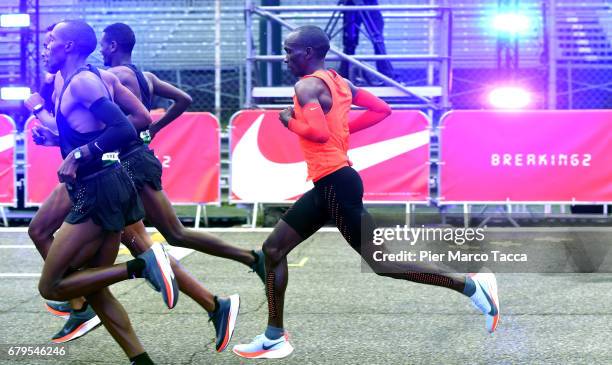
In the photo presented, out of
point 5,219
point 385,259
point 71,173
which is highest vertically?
point 71,173

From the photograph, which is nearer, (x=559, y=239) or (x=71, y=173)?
(x=71, y=173)

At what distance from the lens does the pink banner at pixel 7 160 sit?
12398mm

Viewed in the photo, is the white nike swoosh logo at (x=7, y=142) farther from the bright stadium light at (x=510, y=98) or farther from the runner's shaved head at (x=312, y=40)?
the runner's shaved head at (x=312, y=40)

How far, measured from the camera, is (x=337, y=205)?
5.52m

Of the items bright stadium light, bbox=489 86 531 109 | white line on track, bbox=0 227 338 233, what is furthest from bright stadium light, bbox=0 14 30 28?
bright stadium light, bbox=489 86 531 109

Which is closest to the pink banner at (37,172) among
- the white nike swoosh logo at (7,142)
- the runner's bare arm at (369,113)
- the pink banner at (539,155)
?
the white nike swoosh logo at (7,142)

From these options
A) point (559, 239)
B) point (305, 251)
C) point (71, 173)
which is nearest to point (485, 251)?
point (559, 239)

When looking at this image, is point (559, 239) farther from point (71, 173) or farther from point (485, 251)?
point (71, 173)

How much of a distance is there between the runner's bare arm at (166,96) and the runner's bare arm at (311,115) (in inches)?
59.2

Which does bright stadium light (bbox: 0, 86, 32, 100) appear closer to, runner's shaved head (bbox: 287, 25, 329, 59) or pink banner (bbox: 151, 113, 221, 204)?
pink banner (bbox: 151, 113, 221, 204)

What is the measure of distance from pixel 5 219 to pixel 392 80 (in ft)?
18.6

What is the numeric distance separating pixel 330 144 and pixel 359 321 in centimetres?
164

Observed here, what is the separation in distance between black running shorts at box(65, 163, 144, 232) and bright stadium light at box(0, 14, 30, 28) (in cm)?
987

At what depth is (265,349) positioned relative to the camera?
5551 mm
